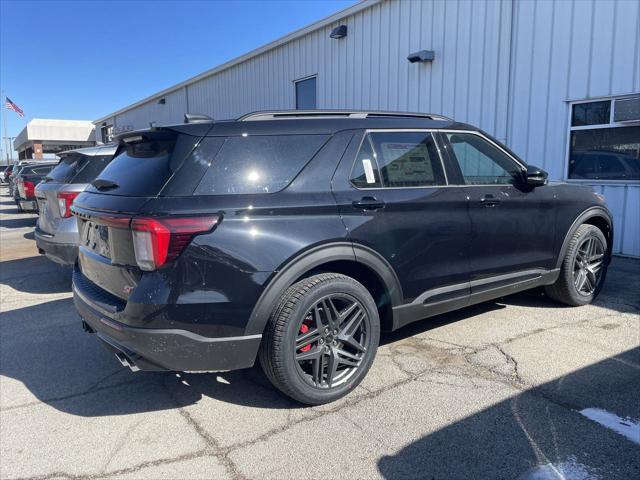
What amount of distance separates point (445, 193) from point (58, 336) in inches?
147

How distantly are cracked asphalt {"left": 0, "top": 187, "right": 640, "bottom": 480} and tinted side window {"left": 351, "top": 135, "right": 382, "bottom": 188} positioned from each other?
1.40 metres

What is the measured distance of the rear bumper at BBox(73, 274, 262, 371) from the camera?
2.75m

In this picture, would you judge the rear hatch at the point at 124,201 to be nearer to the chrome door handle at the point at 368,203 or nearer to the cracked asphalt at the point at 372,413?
the cracked asphalt at the point at 372,413

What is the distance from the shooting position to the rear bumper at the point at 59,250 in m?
5.62

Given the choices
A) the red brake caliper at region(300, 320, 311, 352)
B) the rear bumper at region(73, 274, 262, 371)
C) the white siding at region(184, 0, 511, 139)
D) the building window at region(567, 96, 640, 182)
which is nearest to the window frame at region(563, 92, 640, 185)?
the building window at region(567, 96, 640, 182)

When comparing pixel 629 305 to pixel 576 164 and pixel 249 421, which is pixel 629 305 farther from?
pixel 249 421

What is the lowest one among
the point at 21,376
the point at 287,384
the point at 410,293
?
the point at 21,376

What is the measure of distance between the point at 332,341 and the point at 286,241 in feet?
2.49

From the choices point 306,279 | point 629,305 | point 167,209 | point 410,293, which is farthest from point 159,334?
point 629,305

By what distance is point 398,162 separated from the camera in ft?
12.1

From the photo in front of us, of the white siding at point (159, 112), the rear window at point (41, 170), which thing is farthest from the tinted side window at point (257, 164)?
the white siding at point (159, 112)

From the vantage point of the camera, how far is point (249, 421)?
3.05m

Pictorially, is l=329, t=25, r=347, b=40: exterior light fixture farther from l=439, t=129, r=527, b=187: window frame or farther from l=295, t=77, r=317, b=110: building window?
l=439, t=129, r=527, b=187: window frame

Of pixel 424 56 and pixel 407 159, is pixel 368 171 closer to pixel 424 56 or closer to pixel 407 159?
pixel 407 159
